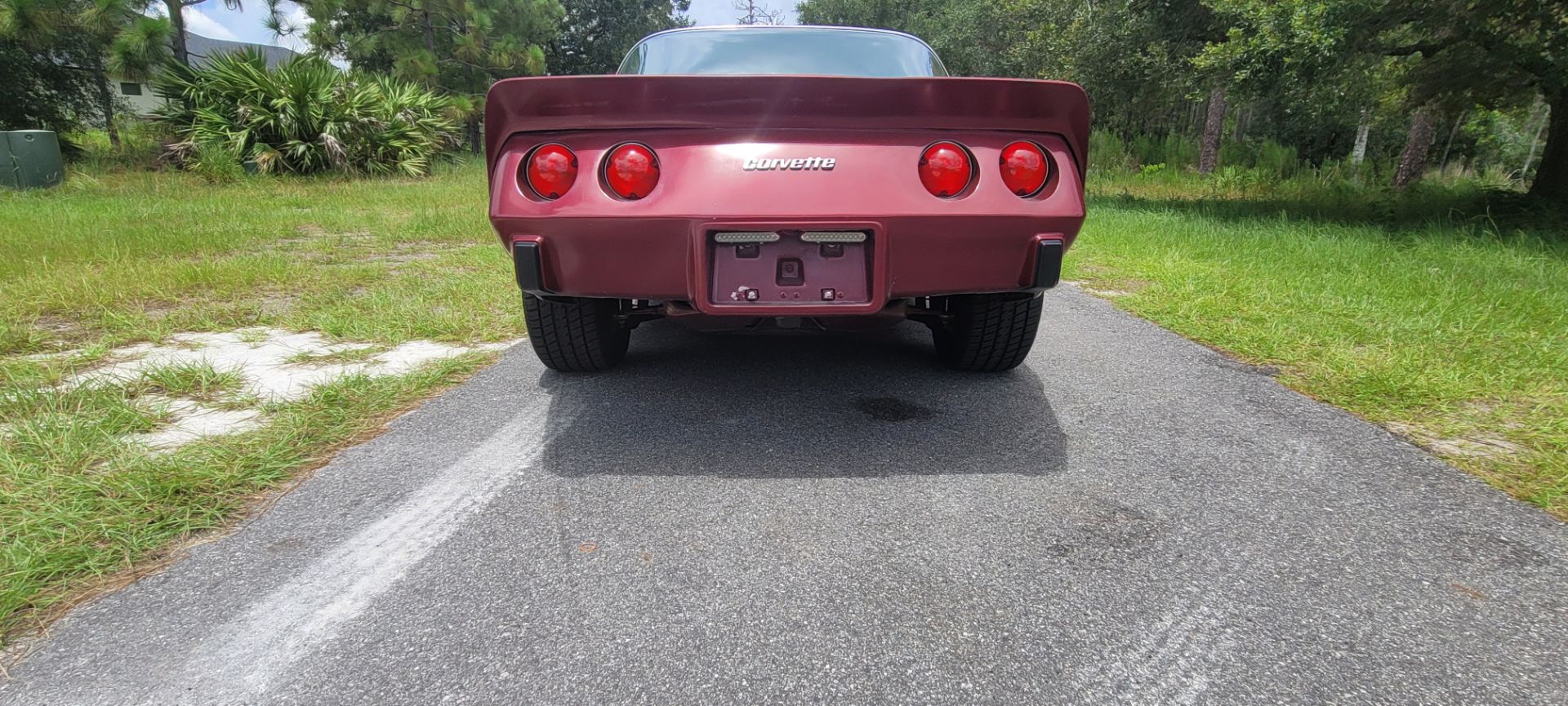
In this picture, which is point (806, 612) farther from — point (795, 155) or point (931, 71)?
point (931, 71)

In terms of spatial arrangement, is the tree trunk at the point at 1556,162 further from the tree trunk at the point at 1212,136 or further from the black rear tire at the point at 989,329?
the black rear tire at the point at 989,329

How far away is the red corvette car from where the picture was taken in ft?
6.63

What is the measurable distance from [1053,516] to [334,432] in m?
2.09

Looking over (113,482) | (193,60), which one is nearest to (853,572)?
(113,482)

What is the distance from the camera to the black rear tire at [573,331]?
2.67 metres

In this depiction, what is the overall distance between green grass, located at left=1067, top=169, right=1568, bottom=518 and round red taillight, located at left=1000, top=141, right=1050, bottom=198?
1.46 meters

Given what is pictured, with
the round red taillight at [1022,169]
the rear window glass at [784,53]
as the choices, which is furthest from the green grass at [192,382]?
the round red taillight at [1022,169]

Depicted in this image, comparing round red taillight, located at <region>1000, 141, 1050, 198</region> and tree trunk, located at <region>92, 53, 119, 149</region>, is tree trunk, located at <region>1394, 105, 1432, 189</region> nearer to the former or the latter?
round red taillight, located at <region>1000, 141, 1050, 198</region>

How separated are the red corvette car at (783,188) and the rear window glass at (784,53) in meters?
1.13

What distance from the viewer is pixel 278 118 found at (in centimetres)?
1166

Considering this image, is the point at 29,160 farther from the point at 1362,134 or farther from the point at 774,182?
the point at 1362,134

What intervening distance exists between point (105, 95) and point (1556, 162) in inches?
1000

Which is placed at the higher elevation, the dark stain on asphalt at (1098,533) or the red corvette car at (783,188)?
the red corvette car at (783,188)

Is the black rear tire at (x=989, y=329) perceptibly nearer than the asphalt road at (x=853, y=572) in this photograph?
No
